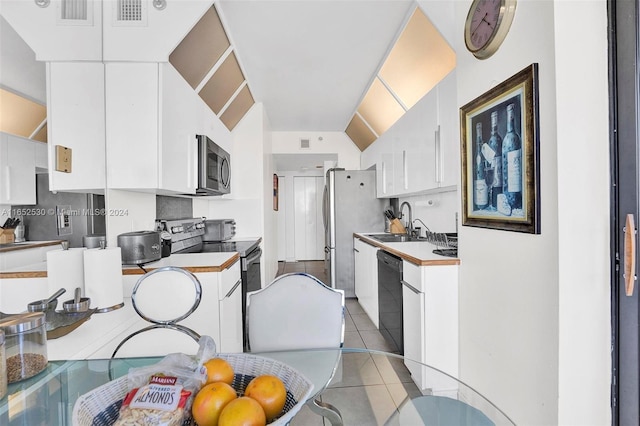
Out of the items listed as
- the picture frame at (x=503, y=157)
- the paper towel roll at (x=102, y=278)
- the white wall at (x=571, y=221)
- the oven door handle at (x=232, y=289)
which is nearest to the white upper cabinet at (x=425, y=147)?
the picture frame at (x=503, y=157)

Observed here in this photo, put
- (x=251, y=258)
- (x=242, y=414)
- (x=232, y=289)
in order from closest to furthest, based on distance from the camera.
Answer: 1. (x=242, y=414)
2. (x=232, y=289)
3. (x=251, y=258)

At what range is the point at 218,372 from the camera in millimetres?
641

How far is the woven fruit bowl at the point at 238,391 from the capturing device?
0.55 m

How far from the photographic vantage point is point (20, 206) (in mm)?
1290

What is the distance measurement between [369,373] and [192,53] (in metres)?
2.37

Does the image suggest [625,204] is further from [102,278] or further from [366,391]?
[102,278]

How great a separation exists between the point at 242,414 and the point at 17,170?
1.54 metres

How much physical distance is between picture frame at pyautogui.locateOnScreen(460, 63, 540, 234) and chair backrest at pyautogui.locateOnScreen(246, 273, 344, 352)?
2.93 feet

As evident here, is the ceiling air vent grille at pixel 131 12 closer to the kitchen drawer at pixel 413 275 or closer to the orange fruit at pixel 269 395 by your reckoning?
the orange fruit at pixel 269 395

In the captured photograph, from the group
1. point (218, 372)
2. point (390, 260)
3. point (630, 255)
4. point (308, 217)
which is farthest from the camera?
point (308, 217)

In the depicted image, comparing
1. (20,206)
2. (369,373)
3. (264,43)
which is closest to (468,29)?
(264,43)

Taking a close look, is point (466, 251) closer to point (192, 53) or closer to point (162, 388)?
point (162, 388)

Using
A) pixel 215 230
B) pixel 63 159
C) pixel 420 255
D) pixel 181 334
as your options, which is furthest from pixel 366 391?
pixel 215 230

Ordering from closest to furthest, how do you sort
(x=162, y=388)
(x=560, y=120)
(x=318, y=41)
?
(x=162, y=388)
(x=560, y=120)
(x=318, y=41)
